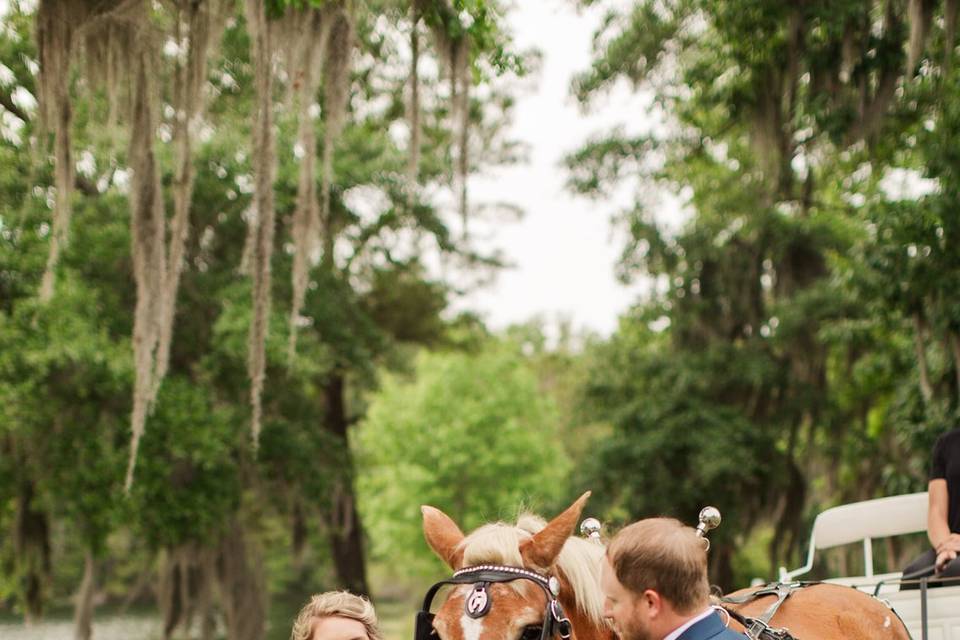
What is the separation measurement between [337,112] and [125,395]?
605 cm

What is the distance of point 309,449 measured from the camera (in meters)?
14.1

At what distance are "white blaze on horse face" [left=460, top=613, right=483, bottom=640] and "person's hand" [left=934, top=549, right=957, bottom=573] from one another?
7.95 ft

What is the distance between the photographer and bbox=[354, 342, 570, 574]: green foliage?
1047 inches

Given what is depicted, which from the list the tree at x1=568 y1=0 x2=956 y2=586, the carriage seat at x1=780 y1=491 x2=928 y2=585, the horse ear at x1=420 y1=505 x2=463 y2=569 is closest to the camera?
the horse ear at x1=420 y1=505 x2=463 y2=569

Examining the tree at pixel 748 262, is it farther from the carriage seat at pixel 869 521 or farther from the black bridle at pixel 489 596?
the black bridle at pixel 489 596

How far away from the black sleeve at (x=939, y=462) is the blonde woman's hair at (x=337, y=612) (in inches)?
117

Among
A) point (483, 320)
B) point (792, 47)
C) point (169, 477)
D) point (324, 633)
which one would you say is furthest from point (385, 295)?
point (324, 633)

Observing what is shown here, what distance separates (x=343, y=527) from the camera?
16.6 m

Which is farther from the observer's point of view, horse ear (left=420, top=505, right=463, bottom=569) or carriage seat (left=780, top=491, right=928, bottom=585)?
carriage seat (left=780, top=491, right=928, bottom=585)

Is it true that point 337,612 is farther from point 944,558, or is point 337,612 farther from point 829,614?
point 944,558

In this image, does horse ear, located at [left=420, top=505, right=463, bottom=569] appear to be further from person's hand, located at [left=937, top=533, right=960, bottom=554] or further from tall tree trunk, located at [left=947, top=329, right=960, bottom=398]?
tall tree trunk, located at [left=947, top=329, right=960, bottom=398]

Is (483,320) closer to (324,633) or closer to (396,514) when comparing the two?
(396,514)

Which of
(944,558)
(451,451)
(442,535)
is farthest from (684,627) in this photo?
(451,451)

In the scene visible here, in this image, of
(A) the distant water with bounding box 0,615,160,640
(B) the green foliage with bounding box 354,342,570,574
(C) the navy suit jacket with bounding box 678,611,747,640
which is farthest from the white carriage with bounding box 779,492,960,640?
(A) the distant water with bounding box 0,615,160,640
